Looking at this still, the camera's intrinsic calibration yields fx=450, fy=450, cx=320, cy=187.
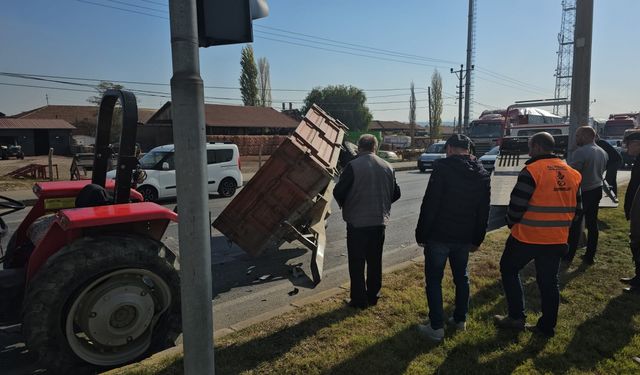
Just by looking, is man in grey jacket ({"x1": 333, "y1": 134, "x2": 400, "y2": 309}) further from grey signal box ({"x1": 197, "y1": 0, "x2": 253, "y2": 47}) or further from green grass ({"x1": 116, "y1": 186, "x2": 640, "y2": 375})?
grey signal box ({"x1": 197, "y1": 0, "x2": 253, "y2": 47})

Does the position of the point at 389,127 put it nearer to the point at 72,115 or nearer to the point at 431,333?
the point at 72,115

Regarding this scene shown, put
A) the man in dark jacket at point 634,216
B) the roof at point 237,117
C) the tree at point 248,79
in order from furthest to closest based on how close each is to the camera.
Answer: the tree at point 248,79 < the roof at point 237,117 < the man in dark jacket at point 634,216

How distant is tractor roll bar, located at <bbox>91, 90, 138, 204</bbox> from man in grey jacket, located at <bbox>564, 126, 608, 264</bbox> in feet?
17.8

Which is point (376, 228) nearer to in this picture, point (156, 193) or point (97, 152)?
point (97, 152)

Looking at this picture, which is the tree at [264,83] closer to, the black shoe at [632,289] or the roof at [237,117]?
the roof at [237,117]

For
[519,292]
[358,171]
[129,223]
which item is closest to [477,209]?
[519,292]

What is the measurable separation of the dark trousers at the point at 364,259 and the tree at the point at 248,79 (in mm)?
62538

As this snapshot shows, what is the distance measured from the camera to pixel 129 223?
12.8 feet

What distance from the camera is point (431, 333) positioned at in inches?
154

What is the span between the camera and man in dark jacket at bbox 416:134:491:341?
3.78 meters

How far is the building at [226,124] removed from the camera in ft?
147

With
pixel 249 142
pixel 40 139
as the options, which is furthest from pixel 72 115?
pixel 249 142

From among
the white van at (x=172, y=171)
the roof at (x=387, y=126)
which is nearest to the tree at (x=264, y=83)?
the roof at (x=387, y=126)

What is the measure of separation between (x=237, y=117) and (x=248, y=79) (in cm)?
1709
